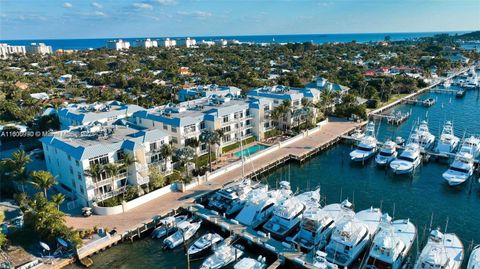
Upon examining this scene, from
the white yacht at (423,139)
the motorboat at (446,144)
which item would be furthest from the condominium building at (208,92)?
the motorboat at (446,144)

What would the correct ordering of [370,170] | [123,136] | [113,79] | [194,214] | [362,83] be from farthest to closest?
[113,79]
[362,83]
[370,170]
[123,136]
[194,214]

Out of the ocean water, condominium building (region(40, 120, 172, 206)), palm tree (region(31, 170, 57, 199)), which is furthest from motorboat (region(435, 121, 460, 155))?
palm tree (region(31, 170, 57, 199))

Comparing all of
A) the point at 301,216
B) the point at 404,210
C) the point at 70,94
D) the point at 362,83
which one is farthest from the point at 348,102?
the point at 70,94

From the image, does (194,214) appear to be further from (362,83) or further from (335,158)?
(362,83)

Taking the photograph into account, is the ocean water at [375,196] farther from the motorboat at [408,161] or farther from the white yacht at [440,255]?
the white yacht at [440,255]

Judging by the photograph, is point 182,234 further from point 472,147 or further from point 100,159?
point 472,147

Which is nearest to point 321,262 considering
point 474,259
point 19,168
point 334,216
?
point 334,216

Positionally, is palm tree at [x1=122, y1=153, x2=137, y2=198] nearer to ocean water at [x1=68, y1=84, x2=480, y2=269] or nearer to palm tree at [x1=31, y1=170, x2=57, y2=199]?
palm tree at [x1=31, y1=170, x2=57, y2=199]
